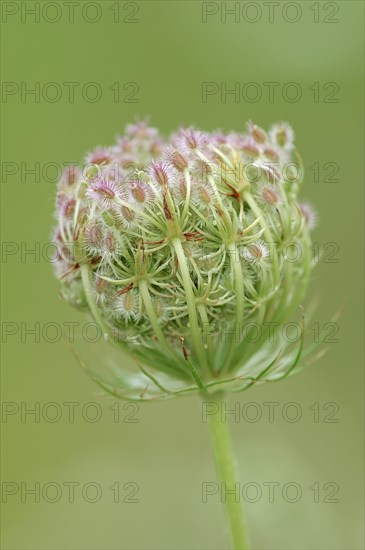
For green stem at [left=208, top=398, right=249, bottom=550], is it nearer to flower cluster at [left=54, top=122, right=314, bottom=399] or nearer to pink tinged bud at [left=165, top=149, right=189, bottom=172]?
flower cluster at [left=54, top=122, right=314, bottom=399]

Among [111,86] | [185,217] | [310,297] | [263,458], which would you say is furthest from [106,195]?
[111,86]

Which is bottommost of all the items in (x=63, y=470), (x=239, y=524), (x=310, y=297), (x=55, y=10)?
(x=63, y=470)

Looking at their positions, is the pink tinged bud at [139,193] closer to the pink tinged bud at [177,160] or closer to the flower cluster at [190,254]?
the flower cluster at [190,254]

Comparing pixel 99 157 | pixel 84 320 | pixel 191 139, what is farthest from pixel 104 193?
pixel 84 320

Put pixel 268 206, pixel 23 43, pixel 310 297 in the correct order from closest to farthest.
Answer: pixel 268 206, pixel 310 297, pixel 23 43

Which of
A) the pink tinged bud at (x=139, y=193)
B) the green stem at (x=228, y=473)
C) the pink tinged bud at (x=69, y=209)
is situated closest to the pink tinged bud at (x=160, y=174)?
the pink tinged bud at (x=139, y=193)

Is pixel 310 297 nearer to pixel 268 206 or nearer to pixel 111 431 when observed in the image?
pixel 111 431

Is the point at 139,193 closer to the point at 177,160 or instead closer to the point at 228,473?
the point at 177,160
